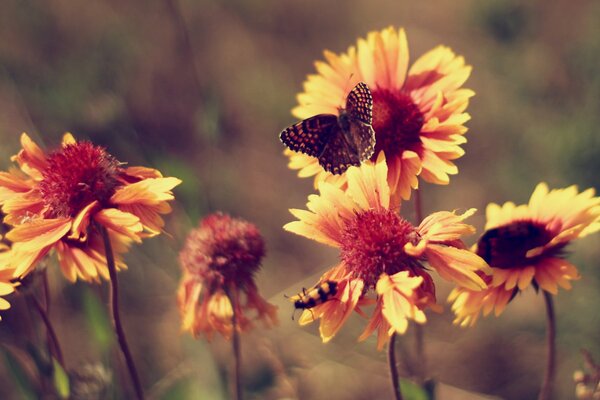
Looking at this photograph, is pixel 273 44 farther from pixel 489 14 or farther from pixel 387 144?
pixel 387 144

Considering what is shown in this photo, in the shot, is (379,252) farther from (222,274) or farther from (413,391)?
(222,274)

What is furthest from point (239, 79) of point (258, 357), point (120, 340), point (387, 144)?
point (120, 340)

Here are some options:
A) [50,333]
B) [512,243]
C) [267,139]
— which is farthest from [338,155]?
[267,139]

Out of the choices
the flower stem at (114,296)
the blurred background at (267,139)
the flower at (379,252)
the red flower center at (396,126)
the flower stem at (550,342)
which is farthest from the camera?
the blurred background at (267,139)

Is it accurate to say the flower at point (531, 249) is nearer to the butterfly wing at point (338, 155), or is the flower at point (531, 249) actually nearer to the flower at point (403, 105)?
the flower at point (403, 105)

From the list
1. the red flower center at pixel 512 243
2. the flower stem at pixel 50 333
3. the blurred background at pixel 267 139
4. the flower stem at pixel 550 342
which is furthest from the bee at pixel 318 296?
the blurred background at pixel 267 139

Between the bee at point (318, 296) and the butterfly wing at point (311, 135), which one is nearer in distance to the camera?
the bee at point (318, 296)
